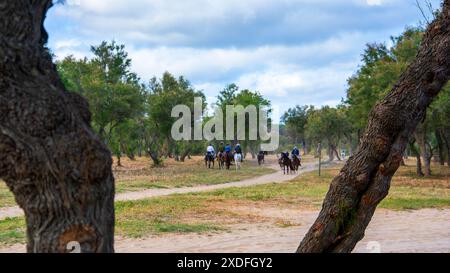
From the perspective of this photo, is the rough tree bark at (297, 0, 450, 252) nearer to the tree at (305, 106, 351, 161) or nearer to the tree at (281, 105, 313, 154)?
the tree at (305, 106, 351, 161)

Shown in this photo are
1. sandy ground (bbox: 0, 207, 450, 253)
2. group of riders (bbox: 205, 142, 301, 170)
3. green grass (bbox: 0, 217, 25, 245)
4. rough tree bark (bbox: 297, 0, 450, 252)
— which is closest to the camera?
rough tree bark (bbox: 297, 0, 450, 252)

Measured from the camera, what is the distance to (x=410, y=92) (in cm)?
508

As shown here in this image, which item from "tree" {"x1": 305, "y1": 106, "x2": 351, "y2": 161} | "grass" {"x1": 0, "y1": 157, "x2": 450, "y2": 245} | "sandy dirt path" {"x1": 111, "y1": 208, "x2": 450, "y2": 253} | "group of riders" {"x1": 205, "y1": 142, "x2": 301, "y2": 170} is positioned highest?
"tree" {"x1": 305, "y1": 106, "x2": 351, "y2": 161}

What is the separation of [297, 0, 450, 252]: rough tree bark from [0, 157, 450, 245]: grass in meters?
7.26

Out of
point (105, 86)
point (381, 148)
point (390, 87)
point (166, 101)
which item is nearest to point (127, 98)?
point (105, 86)

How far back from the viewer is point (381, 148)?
5098mm

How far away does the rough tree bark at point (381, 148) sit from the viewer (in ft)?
16.6

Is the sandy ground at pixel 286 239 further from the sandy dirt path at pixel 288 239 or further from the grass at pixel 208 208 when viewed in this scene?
the grass at pixel 208 208

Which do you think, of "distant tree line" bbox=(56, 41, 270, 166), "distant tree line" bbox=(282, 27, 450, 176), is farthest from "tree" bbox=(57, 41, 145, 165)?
"distant tree line" bbox=(282, 27, 450, 176)

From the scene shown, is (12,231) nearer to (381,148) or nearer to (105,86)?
(381,148)

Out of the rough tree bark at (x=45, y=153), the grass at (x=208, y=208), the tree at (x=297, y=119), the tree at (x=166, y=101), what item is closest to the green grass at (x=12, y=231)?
the grass at (x=208, y=208)

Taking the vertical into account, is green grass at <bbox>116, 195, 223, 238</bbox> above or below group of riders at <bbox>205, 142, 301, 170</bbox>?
below

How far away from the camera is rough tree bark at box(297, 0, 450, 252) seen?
5.05 meters

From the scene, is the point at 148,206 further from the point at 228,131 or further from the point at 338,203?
the point at 228,131
